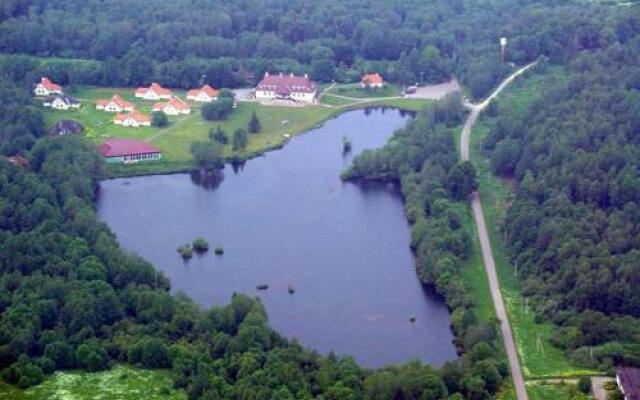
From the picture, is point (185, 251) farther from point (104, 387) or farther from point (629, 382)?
point (629, 382)

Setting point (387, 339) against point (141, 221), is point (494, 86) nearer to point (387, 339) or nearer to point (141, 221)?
point (141, 221)

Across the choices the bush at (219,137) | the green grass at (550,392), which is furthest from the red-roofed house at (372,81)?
the green grass at (550,392)

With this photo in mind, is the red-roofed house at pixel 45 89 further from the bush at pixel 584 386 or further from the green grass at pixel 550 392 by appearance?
the bush at pixel 584 386

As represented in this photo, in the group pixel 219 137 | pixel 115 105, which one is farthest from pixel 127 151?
pixel 115 105

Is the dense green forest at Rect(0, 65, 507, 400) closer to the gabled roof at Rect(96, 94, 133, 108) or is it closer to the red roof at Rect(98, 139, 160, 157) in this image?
the red roof at Rect(98, 139, 160, 157)

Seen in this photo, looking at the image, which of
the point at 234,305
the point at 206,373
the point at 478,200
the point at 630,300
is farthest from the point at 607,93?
the point at 206,373

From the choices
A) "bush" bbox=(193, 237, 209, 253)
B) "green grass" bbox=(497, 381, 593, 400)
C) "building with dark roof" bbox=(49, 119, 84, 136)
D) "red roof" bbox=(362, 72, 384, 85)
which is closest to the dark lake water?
"bush" bbox=(193, 237, 209, 253)
